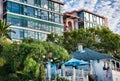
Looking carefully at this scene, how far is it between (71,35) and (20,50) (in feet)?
84.0

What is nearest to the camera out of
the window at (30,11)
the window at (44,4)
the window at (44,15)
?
the window at (30,11)

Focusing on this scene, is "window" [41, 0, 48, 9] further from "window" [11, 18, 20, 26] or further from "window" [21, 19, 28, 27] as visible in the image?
"window" [11, 18, 20, 26]

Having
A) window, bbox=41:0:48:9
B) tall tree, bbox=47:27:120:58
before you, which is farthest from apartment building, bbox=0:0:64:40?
tall tree, bbox=47:27:120:58

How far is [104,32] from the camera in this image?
5162cm

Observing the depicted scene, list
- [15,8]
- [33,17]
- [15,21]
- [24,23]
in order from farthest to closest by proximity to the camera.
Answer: [33,17], [24,23], [15,8], [15,21]

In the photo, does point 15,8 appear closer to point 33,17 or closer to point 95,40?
point 33,17

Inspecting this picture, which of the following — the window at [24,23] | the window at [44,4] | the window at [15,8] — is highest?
the window at [44,4]

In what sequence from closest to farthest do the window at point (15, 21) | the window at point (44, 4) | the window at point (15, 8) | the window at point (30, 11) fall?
the window at point (15, 21), the window at point (15, 8), the window at point (30, 11), the window at point (44, 4)

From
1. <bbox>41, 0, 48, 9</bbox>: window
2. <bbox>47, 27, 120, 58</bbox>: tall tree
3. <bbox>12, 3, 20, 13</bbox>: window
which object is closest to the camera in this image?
<bbox>47, 27, 120, 58</bbox>: tall tree

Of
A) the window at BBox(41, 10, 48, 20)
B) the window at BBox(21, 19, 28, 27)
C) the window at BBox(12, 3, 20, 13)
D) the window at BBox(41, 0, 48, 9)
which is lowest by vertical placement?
the window at BBox(21, 19, 28, 27)

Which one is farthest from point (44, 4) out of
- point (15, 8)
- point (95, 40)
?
point (95, 40)

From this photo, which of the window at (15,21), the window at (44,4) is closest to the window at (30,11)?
the window at (44,4)

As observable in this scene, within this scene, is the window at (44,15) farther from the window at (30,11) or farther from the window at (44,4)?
the window at (30,11)

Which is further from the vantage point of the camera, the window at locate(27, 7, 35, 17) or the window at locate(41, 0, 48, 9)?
the window at locate(41, 0, 48, 9)
